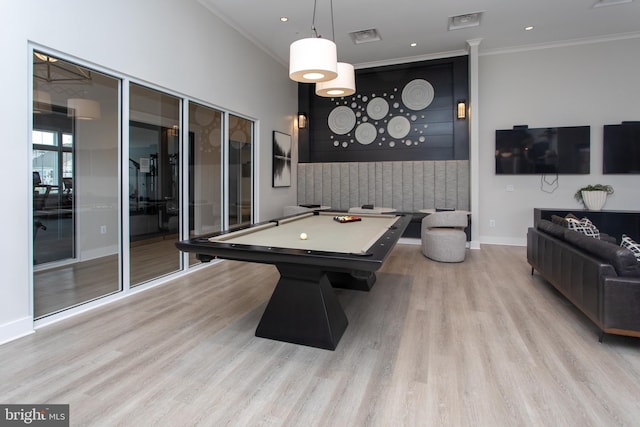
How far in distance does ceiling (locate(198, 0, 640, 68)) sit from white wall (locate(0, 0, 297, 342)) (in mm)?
487

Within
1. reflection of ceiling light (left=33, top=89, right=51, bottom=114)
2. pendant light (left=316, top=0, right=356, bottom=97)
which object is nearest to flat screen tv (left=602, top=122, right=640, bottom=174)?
pendant light (left=316, top=0, right=356, bottom=97)

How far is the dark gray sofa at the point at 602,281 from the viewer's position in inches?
98.3

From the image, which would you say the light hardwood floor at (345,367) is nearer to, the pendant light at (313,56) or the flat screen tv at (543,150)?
the pendant light at (313,56)

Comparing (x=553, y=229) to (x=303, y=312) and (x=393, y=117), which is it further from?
(x=393, y=117)

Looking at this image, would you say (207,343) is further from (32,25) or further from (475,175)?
(475,175)

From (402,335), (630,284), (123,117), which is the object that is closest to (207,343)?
(402,335)

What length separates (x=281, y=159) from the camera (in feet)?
22.6

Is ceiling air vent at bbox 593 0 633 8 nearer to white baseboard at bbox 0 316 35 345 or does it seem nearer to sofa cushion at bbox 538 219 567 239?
sofa cushion at bbox 538 219 567 239

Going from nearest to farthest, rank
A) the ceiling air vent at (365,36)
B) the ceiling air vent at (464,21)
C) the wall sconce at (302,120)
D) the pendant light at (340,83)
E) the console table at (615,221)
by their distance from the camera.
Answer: the pendant light at (340,83) < the ceiling air vent at (464,21) < the console table at (615,221) < the ceiling air vent at (365,36) < the wall sconce at (302,120)

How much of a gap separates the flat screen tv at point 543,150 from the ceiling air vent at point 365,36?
277cm

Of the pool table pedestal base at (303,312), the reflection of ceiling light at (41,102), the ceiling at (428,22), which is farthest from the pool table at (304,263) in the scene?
the ceiling at (428,22)

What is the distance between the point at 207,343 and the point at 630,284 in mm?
3054

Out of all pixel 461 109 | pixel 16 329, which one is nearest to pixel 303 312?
pixel 16 329
